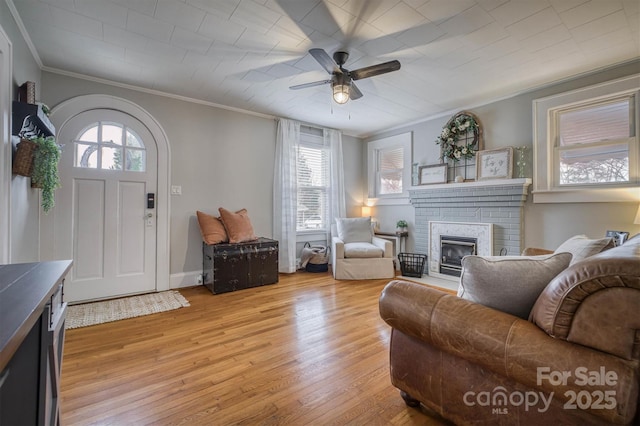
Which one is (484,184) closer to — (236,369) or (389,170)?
(389,170)

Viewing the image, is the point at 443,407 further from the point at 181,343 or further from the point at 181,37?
the point at 181,37

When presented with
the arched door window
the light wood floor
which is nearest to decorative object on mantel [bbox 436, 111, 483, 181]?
the light wood floor

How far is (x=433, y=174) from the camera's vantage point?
4.21 meters

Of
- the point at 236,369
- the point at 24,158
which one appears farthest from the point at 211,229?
the point at 236,369

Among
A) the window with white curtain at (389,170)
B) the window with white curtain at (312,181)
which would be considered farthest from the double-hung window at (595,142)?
the window with white curtain at (312,181)

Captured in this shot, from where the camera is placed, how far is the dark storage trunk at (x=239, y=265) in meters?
3.39

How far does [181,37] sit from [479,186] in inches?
145

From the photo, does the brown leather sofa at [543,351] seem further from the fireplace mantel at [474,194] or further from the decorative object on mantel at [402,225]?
the decorative object on mantel at [402,225]

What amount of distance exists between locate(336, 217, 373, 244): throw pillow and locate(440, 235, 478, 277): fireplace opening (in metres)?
1.11

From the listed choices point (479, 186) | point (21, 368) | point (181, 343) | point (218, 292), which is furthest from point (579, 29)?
point (218, 292)

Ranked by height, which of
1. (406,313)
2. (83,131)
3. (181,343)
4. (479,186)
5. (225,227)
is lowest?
(181,343)

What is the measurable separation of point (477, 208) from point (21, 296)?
418cm

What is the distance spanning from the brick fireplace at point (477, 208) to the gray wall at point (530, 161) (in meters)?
0.16

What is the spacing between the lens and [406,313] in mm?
1314
